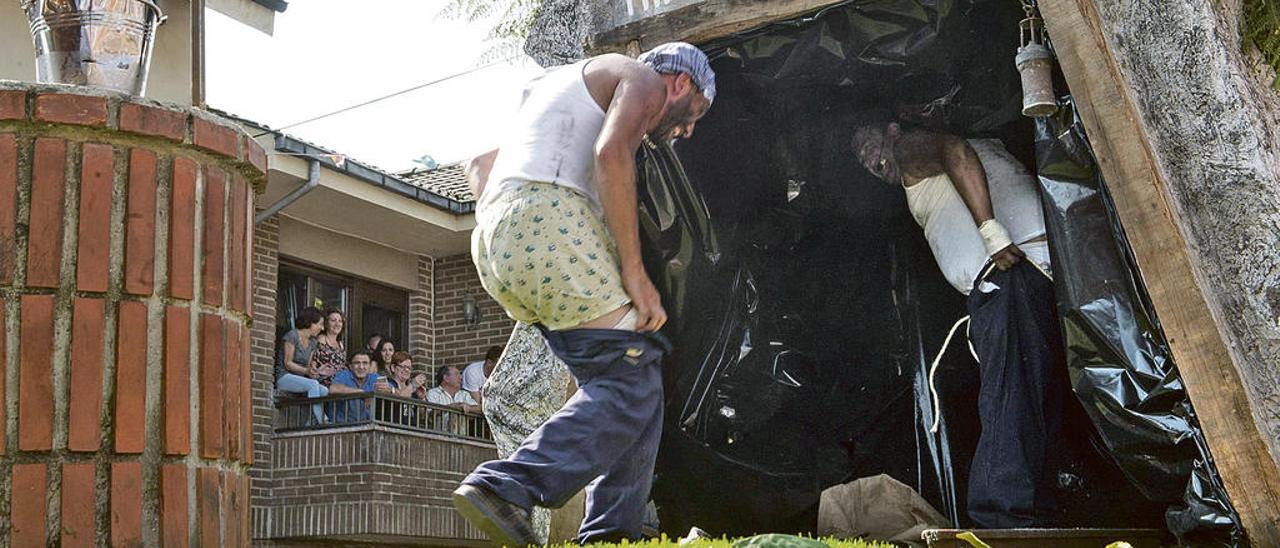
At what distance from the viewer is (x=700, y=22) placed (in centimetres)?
482

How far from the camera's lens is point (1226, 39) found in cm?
393

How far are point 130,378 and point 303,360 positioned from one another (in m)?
10.3

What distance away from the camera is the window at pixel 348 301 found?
1355 centimetres

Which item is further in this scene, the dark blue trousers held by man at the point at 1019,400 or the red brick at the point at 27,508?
the dark blue trousers held by man at the point at 1019,400

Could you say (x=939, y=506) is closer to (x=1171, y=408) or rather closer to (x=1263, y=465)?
(x=1171, y=408)

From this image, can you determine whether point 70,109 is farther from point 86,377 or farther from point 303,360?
point 303,360

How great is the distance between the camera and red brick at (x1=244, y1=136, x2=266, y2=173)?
9.92ft

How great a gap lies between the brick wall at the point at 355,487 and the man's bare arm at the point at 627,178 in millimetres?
8693

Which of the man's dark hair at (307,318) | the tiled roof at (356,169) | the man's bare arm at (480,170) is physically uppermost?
the tiled roof at (356,169)

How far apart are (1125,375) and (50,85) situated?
122 inches

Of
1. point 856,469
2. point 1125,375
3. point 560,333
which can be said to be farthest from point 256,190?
point 856,469

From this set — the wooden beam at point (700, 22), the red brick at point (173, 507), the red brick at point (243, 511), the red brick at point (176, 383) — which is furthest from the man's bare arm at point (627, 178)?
the red brick at point (173, 507)

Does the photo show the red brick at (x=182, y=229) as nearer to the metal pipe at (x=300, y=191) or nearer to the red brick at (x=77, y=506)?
the red brick at (x=77, y=506)

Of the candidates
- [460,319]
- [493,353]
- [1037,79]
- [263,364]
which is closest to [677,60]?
[1037,79]
